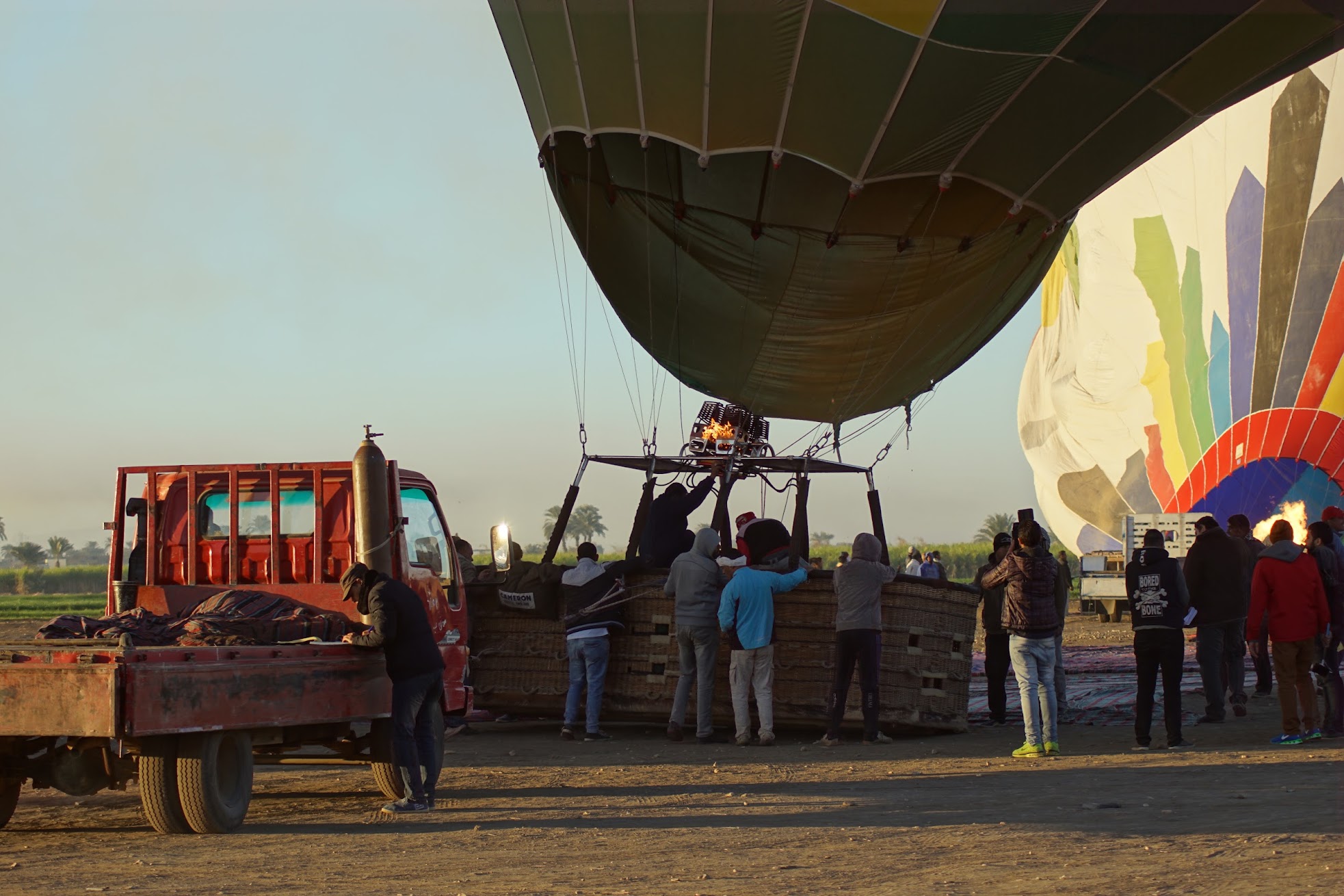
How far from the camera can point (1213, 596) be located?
13.1m

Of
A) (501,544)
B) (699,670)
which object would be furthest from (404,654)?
(699,670)

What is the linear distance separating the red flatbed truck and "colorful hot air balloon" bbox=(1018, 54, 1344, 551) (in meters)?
20.0

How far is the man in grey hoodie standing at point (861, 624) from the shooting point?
1216cm

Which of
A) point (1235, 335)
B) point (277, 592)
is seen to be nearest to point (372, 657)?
point (277, 592)

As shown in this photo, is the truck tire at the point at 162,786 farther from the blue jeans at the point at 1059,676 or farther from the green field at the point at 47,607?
the green field at the point at 47,607

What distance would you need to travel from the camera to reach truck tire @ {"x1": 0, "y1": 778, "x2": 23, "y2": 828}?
8.40 meters

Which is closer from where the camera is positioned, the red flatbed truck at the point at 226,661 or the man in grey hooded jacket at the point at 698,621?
the red flatbed truck at the point at 226,661

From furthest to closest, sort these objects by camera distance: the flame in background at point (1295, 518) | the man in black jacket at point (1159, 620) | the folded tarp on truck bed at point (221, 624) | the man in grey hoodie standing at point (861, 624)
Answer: the flame in background at point (1295, 518) < the man in grey hoodie standing at point (861, 624) < the man in black jacket at point (1159, 620) < the folded tarp on truck bed at point (221, 624)

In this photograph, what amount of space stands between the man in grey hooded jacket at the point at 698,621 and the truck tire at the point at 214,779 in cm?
501

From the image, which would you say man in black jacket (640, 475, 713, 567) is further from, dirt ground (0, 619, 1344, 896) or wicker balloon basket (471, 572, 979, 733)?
dirt ground (0, 619, 1344, 896)

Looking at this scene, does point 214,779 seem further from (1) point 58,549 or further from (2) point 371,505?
(1) point 58,549

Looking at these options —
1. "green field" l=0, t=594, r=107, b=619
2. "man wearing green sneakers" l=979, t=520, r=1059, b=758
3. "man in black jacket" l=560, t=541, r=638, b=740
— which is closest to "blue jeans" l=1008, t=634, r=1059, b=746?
"man wearing green sneakers" l=979, t=520, r=1059, b=758

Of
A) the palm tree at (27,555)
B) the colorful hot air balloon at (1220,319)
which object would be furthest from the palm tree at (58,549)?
the colorful hot air balloon at (1220,319)

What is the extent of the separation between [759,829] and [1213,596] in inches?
260
